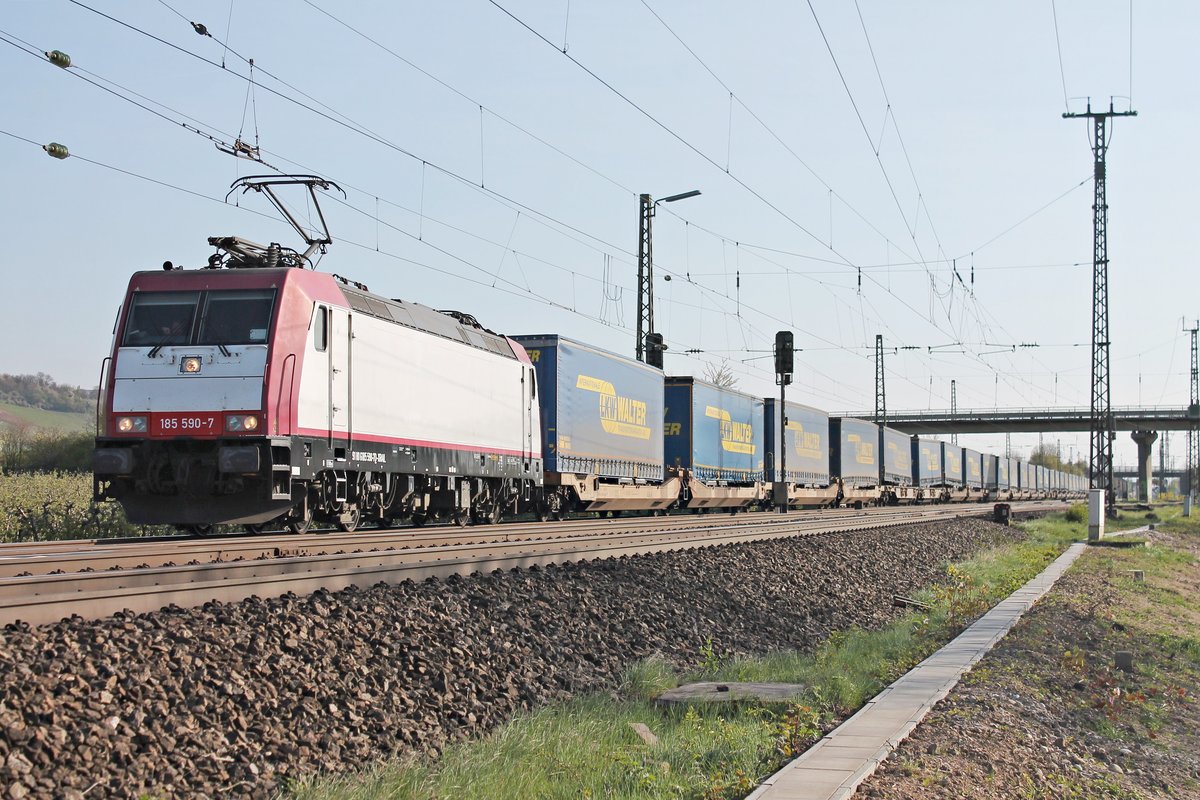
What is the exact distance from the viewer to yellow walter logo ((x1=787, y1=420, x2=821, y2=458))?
39750 millimetres

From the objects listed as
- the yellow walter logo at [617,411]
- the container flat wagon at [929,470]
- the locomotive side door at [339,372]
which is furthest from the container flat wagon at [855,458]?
the locomotive side door at [339,372]

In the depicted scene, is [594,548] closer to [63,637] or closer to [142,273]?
[142,273]

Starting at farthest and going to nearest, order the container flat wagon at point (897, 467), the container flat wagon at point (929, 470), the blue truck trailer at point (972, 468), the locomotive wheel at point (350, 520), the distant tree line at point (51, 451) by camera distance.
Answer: the blue truck trailer at point (972, 468) → the container flat wagon at point (929, 470) → the container flat wagon at point (897, 467) → the distant tree line at point (51, 451) → the locomotive wheel at point (350, 520)

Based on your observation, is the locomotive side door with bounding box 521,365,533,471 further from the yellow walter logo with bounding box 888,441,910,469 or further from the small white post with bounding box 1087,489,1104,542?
the yellow walter logo with bounding box 888,441,910,469

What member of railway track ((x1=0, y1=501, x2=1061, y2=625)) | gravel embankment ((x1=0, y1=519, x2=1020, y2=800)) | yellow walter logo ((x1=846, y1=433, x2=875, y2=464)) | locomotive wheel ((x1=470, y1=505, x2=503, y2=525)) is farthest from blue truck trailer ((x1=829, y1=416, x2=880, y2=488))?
gravel embankment ((x1=0, y1=519, x2=1020, y2=800))

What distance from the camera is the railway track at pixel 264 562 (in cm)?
744

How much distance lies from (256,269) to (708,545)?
306 inches

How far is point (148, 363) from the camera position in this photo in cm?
1395

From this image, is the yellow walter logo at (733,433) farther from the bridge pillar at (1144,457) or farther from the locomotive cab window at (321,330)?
the bridge pillar at (1144,457)

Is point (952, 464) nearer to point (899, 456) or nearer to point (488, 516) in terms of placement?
point (899, 456)

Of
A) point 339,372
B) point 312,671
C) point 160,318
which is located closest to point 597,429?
point 339,372

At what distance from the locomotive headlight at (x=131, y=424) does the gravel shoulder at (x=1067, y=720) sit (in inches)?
388

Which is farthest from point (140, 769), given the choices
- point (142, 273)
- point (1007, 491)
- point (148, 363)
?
point (1007, 491)

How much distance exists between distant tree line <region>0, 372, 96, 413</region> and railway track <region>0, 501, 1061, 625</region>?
272 feet
